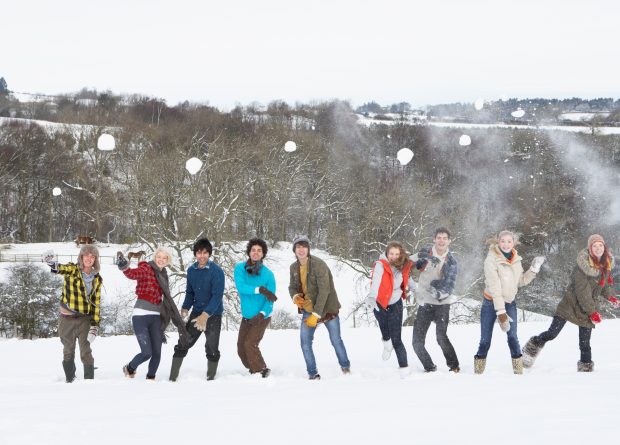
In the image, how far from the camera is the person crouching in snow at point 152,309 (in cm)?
614

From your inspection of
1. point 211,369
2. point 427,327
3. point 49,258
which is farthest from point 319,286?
point 49,258

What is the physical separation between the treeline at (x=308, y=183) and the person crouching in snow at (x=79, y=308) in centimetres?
1539

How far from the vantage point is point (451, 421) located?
12.7 ft

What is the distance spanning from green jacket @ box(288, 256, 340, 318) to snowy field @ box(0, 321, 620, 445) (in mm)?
787

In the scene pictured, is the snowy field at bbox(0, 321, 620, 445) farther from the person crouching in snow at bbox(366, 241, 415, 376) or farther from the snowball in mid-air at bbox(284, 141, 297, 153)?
the snowball in mid-air at bbox(284, 141, 297, 153)

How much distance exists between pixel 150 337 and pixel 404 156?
200ft

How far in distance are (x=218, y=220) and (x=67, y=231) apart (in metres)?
27.5

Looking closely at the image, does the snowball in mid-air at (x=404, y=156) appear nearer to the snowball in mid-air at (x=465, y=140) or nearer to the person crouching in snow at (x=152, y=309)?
the snowball in mid-air at (x=465, y=140)

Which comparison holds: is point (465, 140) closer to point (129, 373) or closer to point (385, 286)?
point (385, 286)

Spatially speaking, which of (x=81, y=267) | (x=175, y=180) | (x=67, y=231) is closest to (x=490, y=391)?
(x=81, y=267)

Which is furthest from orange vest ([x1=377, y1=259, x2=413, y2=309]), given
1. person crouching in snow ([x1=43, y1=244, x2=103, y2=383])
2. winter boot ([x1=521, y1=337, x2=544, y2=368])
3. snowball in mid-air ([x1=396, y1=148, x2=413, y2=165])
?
snowball in mid-air ([x1=396, y1=148, x2=413, y2=165])

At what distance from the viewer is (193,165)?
28.8m

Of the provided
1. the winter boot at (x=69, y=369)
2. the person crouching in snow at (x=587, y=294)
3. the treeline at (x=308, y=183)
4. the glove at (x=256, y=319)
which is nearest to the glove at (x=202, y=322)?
the glove at (x=256, y=319)

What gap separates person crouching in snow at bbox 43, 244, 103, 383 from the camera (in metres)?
6.08
